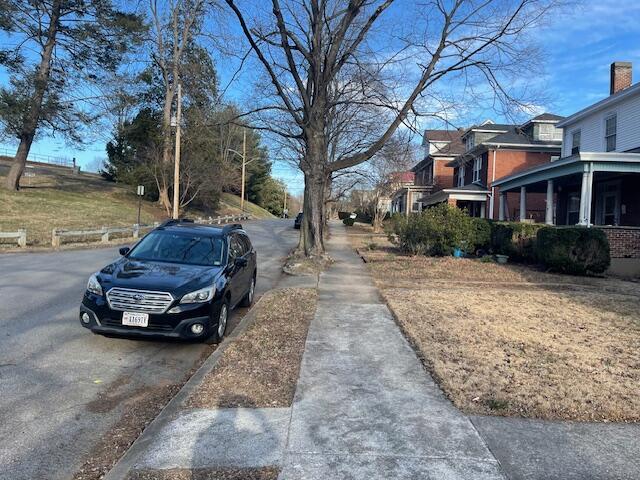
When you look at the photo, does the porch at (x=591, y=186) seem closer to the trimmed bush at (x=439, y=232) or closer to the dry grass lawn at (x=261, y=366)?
the trimmed bush at (x=439, y=232)

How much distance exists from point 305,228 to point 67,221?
1763cm

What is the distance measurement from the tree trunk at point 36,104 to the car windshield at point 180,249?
96.4ft

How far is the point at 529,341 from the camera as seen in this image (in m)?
6.93

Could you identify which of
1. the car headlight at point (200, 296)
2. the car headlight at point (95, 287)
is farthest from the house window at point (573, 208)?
the car headlight at point (95, 287)

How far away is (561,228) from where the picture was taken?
14.9m

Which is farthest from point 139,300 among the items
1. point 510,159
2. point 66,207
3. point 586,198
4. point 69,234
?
point 66,207

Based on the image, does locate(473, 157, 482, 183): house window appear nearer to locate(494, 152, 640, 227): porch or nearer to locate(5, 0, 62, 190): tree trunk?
locate(494, 152, 640, 227): porch

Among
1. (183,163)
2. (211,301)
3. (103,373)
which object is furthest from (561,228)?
(183,163)

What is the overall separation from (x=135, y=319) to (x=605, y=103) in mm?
21071

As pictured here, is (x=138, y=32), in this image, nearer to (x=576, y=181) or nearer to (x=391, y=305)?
(x=576, y=181)

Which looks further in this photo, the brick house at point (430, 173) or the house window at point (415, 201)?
the house window at point (415, 201)

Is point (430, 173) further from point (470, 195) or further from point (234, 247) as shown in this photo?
point (234, 247)

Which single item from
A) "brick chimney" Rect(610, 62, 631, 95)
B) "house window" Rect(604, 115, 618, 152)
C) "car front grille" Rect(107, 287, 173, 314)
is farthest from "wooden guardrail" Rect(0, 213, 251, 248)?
"brick chimney" Rect(610, 62, 631, 95)

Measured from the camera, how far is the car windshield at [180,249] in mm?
7613
